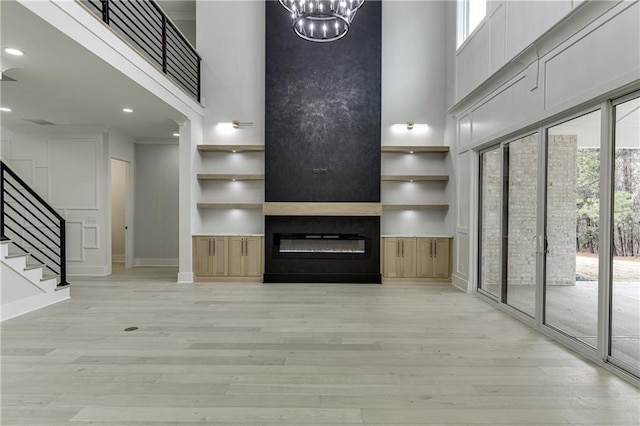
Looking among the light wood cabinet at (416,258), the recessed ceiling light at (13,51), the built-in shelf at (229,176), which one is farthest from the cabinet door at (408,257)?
the recessed ceiling light at (13,51)

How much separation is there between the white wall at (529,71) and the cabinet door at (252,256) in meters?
3.60

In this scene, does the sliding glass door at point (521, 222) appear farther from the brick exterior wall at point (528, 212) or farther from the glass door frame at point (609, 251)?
the glass door frame at point (609, 251)

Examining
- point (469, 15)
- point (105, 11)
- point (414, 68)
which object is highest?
point (469, 15)

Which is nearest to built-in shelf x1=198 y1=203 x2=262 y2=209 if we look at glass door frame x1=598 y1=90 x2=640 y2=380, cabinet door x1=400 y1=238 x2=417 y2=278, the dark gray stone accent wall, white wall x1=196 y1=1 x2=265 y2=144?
the dark gray stone accent wall

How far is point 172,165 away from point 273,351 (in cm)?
629

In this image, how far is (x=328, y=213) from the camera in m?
6.28

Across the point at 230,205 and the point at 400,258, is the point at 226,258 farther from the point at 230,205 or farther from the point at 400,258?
the point at 400,258

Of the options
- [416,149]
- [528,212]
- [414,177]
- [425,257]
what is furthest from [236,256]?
[528,212]

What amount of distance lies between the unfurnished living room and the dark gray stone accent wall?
0.04 meters

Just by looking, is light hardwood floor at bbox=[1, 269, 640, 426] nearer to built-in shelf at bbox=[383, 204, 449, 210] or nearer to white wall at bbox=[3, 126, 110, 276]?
built-in shelf at bbox=[383, 204, 449, 210]

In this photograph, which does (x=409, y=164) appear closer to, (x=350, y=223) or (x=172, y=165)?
(x=350, y=223)

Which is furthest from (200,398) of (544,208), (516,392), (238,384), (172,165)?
(172,165)

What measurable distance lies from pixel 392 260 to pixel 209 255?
3429mm

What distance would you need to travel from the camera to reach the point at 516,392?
95.8 inches
